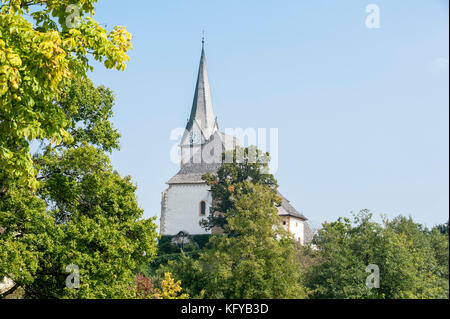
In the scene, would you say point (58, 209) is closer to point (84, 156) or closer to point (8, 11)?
point (84, 156)

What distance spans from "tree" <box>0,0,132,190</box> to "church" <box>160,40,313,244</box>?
59.9 metres

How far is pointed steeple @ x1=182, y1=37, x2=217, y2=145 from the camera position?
285 feet

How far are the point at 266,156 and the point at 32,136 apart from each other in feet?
167

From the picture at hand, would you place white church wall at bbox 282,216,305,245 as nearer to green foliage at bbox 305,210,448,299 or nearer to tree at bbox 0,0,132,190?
green foliage at bbox 305,210,448,299

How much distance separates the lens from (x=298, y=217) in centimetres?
7512

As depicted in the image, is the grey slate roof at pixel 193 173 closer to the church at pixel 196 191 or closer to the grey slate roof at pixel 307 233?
the church at pixel 196 191

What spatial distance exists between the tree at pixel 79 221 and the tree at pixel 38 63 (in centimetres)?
1215

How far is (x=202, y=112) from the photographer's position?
87938 mm

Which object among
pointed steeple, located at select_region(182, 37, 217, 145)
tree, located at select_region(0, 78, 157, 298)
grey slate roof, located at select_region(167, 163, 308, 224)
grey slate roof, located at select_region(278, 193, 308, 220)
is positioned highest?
pointed steeple, located at select_region(182, 37, 217, 145)

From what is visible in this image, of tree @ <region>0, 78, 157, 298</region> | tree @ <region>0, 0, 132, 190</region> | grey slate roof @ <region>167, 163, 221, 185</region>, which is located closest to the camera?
tree @ <region>0, 0, 132, 190</region>

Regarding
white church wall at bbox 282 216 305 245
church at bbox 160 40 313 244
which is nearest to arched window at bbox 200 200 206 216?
church at bbox 160 40 313 244

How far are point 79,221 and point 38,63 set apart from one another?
16407 millimetres

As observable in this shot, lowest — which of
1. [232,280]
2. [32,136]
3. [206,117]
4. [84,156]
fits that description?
[232,280]
